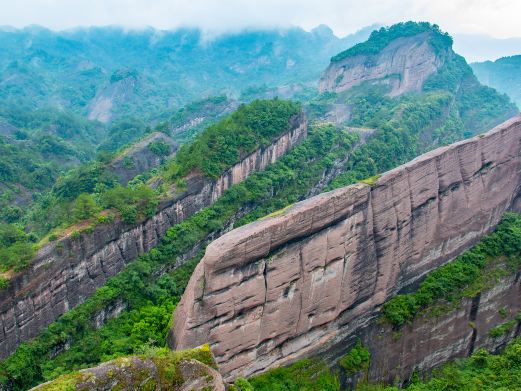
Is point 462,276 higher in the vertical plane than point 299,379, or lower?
higher

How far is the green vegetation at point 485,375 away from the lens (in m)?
16.1

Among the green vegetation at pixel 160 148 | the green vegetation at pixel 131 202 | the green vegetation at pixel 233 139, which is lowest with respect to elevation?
the green vegetation at pixel 131 202

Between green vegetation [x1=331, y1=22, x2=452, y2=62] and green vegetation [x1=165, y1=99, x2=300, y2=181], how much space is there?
→ 104ft

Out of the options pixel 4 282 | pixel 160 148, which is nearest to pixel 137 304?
pixel 4 282

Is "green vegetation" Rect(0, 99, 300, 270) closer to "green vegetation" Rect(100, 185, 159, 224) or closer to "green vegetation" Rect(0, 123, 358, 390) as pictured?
"green vegetation" Rect(100, 185, 159, 224)

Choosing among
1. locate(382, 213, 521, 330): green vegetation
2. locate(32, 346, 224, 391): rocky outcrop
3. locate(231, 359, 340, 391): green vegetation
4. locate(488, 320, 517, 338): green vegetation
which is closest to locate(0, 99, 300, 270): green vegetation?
locate(32, 346, 224, 391): rocky outcrop

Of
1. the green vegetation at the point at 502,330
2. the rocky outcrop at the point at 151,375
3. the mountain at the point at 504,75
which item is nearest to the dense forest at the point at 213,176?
the green vegetation at the point at 502,330

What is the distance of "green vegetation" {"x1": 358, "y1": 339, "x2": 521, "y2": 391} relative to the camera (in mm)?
16078

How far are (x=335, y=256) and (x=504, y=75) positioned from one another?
88882mm

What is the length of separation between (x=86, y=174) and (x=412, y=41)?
47453mm

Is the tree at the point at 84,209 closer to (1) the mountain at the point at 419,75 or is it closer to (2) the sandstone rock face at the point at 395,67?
(1) the mountain at the point at 419,75

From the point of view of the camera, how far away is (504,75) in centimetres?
9050

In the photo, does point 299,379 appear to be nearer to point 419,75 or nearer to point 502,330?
point 502,330

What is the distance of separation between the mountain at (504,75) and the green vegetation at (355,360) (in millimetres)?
83470
